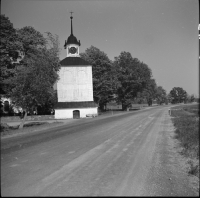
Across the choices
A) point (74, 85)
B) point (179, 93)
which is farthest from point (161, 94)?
point (74, 85)

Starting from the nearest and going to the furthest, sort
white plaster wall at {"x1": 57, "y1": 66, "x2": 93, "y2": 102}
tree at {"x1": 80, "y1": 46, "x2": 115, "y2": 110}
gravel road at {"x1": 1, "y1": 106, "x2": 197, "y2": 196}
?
gravel road at {"x1": 1, "y1": 106, "x2": 197, "y2": 196} → white plaster wall at {"x1": 57, "y1": 66, "x2": 93, "y2": 102} → tree at {"x1": 80, "y1": 46, "x2": 115, "y2": 110}

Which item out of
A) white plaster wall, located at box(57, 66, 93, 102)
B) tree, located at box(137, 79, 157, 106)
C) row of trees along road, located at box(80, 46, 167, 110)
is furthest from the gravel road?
row of trees along road, located at box(80, 46, 167, 110)

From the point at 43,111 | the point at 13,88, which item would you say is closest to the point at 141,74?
the point at 13,88

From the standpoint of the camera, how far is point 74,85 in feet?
20.8

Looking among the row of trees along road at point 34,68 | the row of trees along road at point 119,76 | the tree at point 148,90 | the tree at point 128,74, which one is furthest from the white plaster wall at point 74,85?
the row of trees along road at point 34,68

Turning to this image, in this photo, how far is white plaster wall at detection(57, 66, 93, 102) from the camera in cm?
611

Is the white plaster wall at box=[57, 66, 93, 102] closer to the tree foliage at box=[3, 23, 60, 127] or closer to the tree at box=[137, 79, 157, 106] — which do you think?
the tree at box=[137, 79, 157, 106]

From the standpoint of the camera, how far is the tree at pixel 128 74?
891cm

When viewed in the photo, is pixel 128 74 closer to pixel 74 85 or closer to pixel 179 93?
pixel 74 85

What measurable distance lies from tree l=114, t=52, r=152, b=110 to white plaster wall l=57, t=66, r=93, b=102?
244 centimetres

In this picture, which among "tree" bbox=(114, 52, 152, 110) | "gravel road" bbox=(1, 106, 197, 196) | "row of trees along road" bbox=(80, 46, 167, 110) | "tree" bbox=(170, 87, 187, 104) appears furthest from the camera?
"row of trees along road" bbox=(80, 46, 167, 110)

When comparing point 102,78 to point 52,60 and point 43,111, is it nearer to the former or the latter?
point 52,60

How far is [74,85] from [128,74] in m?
3.57

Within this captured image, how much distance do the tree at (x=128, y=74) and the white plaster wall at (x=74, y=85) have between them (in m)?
2.44
